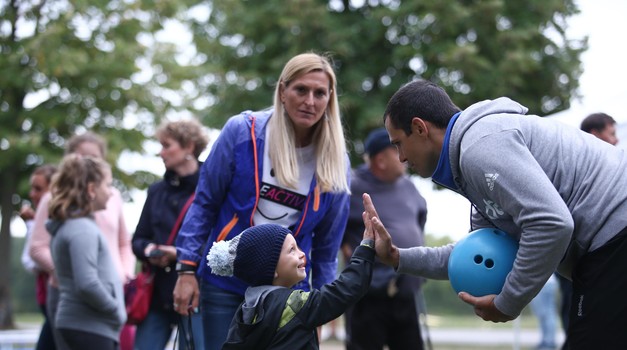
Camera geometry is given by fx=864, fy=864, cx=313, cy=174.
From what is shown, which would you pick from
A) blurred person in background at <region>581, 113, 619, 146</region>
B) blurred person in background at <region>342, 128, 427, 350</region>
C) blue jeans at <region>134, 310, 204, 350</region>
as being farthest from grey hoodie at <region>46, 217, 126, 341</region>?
blurred person in background at <region>581, 113, 619, 146</region>

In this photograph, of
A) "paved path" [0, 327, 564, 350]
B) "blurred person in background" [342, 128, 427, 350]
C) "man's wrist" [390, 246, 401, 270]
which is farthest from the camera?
"paved path" [0, 327, 564, 350]

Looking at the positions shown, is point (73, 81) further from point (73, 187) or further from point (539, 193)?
point (539, 193)

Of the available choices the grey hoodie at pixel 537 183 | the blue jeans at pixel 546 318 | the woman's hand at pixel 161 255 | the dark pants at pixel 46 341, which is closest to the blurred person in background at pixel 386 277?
the woman's hand at pixel 161 255

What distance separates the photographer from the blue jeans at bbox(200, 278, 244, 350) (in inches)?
181

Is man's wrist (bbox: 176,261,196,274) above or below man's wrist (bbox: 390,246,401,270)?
below

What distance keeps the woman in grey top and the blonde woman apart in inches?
47.0

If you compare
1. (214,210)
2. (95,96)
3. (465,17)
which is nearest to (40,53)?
(95,96)

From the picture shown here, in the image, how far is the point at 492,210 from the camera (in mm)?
3543

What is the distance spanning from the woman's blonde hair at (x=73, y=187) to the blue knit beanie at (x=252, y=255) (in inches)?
84.8

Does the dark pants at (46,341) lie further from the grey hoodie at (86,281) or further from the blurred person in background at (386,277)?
the blurred person in background at (386,277)

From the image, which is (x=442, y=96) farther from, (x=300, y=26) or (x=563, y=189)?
(x=300, y=26)

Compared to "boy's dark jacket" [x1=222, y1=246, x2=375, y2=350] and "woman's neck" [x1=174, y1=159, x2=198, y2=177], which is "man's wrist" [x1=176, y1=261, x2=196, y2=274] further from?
"woman's neck" [x1=174, y1=159, x2=198, y2=177]

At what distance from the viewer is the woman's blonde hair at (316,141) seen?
15.3 feet

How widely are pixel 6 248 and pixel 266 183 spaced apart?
17193 mm
